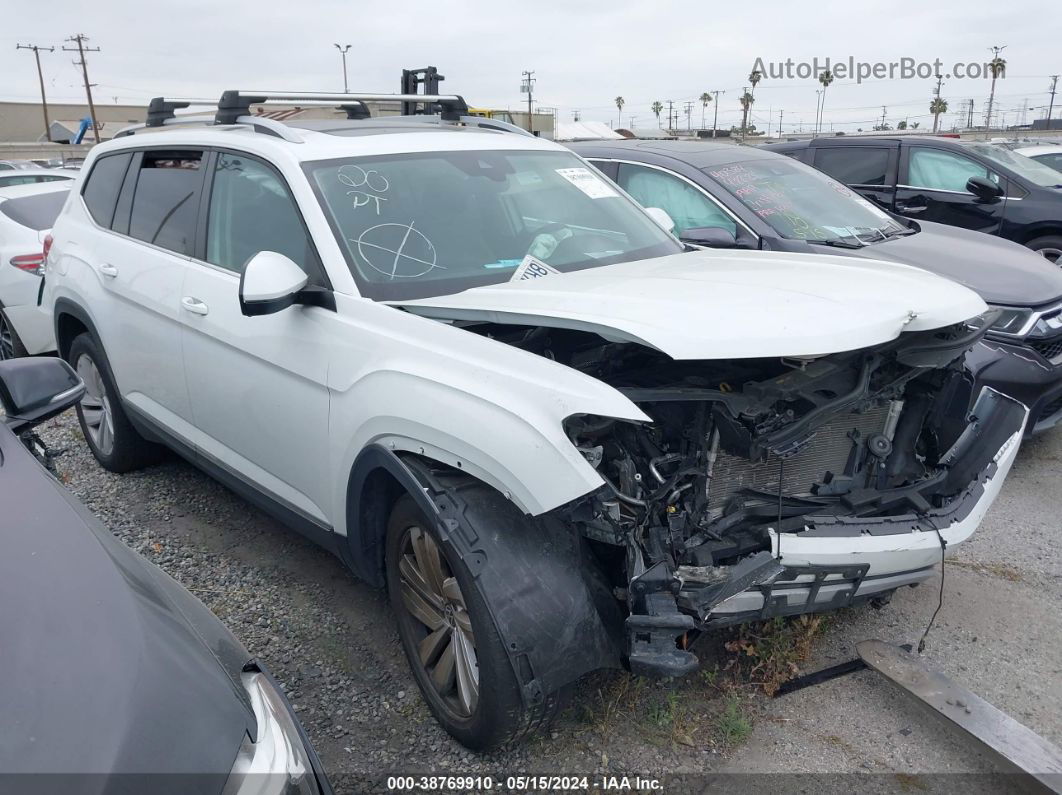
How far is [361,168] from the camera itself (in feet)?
10.9


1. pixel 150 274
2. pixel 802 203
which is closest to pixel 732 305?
pixel 150 274

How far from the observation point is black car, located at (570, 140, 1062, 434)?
452 cm

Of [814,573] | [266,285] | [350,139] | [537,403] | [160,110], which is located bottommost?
[814,573]

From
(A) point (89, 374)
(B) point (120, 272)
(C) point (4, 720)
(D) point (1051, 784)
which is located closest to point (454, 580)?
(C) point (4, 720)

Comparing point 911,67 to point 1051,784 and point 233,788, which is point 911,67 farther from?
point 233,788

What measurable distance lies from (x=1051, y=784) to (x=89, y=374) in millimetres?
4845

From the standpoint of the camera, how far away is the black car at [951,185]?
8.18 m

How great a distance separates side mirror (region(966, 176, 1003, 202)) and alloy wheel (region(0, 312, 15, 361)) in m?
8.70

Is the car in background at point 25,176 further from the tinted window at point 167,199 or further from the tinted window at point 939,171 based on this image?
the tinted window at point 939,171

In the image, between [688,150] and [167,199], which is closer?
Result: [167,199]

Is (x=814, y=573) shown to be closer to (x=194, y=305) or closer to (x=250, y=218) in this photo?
(x=250, y=218)

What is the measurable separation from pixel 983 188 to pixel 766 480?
6745 mm

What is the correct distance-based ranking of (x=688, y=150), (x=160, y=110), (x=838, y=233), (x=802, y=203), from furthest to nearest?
(x=688, y=150)
(x=802, y=203)
(x=838, y=233)
(x=160, y=110)

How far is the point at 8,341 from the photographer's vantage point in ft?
22.7
